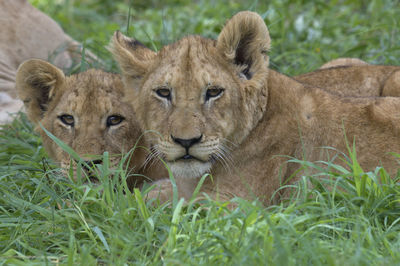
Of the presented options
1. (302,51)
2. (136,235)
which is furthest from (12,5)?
(136,235)

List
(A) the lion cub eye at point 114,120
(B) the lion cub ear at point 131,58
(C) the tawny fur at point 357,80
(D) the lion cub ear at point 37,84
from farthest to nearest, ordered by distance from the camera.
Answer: (C) the tawny fur at point 357,80 < (D) the lion cub ear at point 37,84 < (A) the lion cub eye at point 114,120 < (B) the lion cub ear at point 131,58

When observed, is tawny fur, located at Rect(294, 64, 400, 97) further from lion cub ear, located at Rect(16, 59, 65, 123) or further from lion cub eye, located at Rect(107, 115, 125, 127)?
lion cub ear, located at Rect(16, 59, 65, 123)

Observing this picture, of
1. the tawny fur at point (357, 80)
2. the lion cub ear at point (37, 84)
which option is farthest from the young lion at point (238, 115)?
the tawny fur at point (357, 80)

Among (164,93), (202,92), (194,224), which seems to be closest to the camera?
(194,224)

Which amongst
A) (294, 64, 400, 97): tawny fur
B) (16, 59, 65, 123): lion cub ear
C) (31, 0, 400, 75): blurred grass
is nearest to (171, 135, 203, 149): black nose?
(16, 59, 65, 123): lion cub ear

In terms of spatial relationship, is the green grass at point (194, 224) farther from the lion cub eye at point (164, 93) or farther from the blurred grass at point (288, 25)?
the blurred grass at point (288, 25)

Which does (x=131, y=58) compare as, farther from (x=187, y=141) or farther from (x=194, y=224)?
(x=194, y=224)

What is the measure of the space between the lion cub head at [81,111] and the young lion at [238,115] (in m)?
0.20

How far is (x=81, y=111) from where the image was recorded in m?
4.11

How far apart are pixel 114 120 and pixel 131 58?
467mm

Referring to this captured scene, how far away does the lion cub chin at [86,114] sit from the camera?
4055 millimetres

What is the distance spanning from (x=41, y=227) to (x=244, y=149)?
1277mm

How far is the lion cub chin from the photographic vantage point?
405cm

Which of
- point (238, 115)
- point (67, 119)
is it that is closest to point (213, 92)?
point (238, 115)
